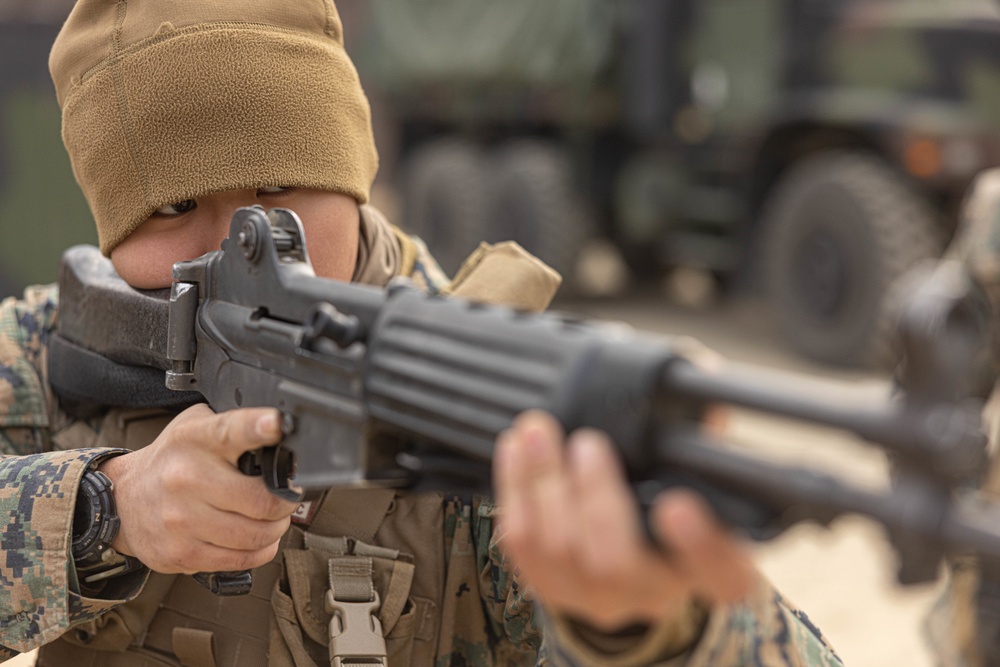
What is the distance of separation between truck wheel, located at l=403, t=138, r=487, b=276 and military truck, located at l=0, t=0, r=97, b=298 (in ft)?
14.1

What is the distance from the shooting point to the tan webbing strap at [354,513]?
1809 mm

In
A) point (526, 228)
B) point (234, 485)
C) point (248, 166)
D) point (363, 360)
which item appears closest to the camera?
point (363, 360)

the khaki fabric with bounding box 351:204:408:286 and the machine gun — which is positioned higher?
the machine gun

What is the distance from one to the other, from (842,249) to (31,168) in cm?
452

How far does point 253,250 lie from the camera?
150 centimetres

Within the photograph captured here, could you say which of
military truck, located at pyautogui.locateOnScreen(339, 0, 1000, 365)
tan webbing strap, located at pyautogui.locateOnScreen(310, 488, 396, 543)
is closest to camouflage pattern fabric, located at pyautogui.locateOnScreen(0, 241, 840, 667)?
Result: tan webbing strap, located at pyautogui.locateOnScreen(310, 488, 396, 543)

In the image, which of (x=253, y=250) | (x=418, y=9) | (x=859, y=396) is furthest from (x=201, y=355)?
(x=418, y=9)

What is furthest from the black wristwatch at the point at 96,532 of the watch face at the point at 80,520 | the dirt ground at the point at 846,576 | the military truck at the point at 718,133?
the military truck at the point at 718,133

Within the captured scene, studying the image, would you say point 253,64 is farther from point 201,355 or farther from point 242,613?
point 242,613

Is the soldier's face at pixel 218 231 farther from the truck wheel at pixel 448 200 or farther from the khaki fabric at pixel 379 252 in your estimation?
the truck wheel at pixel 448 200

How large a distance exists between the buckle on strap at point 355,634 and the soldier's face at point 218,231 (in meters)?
0.49

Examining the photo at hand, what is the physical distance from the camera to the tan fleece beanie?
1793 mm

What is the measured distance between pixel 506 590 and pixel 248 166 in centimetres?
74

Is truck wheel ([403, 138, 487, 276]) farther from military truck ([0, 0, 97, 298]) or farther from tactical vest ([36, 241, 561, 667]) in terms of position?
tactical vest ([36, 241, 561, 667])
